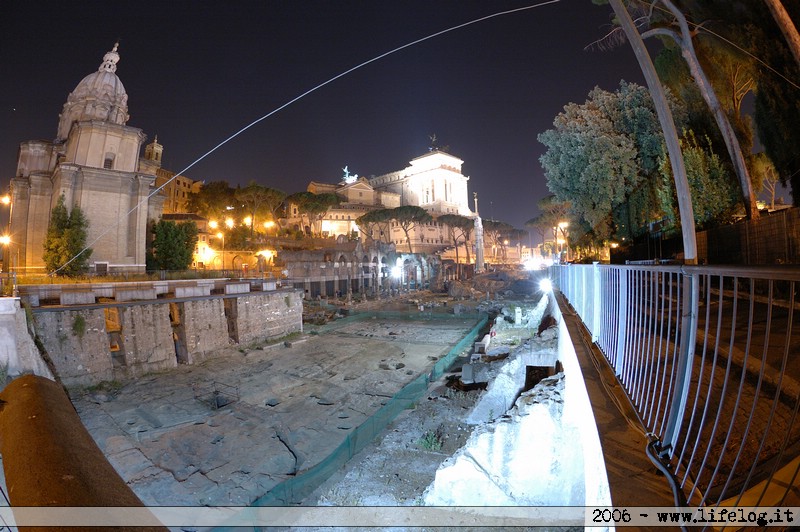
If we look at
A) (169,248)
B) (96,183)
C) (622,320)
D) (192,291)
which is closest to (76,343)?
(192,291)

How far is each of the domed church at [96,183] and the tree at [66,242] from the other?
3.85 ft

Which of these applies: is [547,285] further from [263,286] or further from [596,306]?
[263,286]

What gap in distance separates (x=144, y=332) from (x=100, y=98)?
25.9 metres

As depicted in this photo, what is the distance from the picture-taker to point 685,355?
7.59 feet

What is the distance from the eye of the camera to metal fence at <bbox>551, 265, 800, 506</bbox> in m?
1.71

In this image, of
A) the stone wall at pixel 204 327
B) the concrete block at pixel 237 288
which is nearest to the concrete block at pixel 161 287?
the stone wall at pixel 204 327

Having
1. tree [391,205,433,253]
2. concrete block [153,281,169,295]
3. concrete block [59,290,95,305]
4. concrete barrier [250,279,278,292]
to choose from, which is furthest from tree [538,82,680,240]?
tree [391,205,433,253]

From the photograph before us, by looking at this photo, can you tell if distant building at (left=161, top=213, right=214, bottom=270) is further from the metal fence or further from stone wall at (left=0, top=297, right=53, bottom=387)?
the metal fence

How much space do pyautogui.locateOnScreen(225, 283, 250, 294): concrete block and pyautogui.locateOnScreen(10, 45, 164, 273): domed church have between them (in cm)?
1029

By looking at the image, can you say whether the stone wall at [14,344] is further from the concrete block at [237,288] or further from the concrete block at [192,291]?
the concrete block at [237,288]

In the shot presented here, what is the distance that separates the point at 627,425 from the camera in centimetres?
302

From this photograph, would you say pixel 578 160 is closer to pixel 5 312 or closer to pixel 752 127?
pixel 752 127

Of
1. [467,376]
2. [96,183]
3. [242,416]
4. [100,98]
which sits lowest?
[242,416]

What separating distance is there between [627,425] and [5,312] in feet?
48.7
